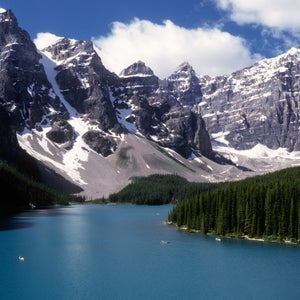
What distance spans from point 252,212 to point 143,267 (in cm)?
3896

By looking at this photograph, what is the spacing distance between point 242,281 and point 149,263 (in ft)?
59.7

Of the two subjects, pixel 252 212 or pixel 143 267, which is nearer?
pixel 143 267

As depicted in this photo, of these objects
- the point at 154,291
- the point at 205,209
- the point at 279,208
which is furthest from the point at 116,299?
the point at 205,209

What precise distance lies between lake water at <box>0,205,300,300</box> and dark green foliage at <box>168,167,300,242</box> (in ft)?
19.1

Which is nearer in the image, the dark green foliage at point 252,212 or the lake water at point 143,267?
the lake water at point 143,267

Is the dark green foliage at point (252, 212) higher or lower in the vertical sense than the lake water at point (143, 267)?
higher

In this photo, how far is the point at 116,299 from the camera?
203ft

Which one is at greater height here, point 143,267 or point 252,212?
point 252,212

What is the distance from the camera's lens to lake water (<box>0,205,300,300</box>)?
65.1 m

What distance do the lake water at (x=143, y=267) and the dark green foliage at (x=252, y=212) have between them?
5818mm

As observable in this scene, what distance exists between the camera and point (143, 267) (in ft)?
265

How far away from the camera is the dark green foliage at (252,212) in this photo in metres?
107

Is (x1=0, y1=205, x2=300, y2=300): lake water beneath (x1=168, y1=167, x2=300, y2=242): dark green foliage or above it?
beneath

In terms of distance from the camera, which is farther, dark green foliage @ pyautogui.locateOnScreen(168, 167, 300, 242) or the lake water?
dark green foliage @ pyautogui.locateOnScreen(168, 167, 300, 242)
